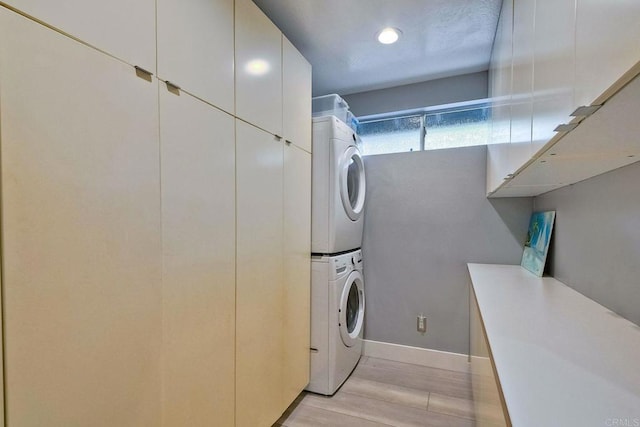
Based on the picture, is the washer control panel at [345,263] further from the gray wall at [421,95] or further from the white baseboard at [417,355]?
the gray wall at [421,95]

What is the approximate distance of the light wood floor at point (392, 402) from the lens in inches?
72.1

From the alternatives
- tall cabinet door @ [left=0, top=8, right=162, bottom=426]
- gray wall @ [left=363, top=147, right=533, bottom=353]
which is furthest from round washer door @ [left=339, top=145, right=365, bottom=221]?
tall cabinet door @ [left=0, top=8, right=162, bottom=426]

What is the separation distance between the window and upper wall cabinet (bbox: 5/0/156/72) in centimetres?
212

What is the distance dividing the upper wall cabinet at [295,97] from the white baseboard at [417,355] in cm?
188

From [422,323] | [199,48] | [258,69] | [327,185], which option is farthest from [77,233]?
[422,323]

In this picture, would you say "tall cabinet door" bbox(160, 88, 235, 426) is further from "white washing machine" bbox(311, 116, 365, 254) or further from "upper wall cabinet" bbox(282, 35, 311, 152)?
"white washing machine" bbox(311, 116, 365, 254)

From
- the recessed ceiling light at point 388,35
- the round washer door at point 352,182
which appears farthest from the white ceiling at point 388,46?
the round washer door at point 352,182

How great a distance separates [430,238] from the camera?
8.48ft

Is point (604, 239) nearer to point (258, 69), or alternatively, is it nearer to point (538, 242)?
point (538, 242)

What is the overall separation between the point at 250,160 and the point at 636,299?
1.58 meters

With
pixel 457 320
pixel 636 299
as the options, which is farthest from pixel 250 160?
pixel 457 320

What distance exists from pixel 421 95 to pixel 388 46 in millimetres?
732

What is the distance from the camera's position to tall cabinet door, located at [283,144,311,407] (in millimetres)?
1800

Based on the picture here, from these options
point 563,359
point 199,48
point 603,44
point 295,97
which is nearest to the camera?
point 603,44
